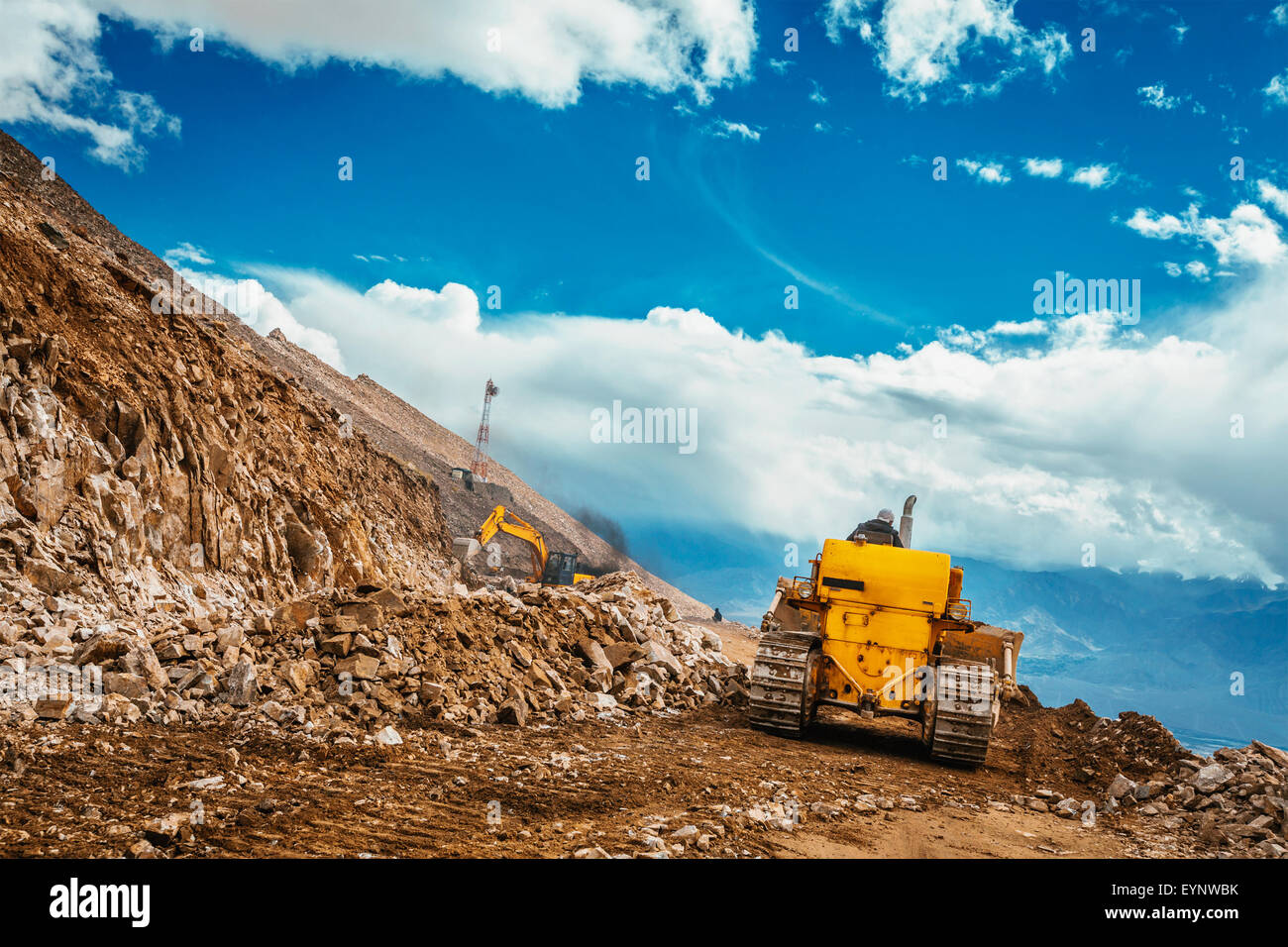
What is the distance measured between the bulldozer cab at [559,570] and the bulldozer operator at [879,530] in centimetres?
2360

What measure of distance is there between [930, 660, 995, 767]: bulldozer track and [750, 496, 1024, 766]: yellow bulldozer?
0.30m

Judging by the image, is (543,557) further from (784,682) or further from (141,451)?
(784,682)

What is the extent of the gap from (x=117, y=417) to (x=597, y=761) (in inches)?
474

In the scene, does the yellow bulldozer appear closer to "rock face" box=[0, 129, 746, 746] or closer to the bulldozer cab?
"rock face" box=[0, 129, 746, 746]

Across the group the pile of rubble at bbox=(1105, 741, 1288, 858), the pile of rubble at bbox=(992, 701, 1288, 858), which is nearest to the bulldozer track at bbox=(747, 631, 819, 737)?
the pile of rubble at bbox=(992, 701, 1288, 858)

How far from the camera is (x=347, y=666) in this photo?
1002cm

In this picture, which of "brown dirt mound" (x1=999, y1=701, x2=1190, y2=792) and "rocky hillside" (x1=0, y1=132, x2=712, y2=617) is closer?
"brown dirt mound" (x1=999, y1=701, x2=1190, y2=792)

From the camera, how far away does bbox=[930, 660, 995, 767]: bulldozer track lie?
33.7ft

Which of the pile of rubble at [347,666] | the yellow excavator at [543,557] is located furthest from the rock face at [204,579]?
the yellow excavator at [543,557]

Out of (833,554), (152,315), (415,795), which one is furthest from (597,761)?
(152,315)

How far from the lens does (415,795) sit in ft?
22.0

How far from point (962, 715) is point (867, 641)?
5.35 feet

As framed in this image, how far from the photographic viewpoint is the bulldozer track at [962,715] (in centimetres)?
1027
